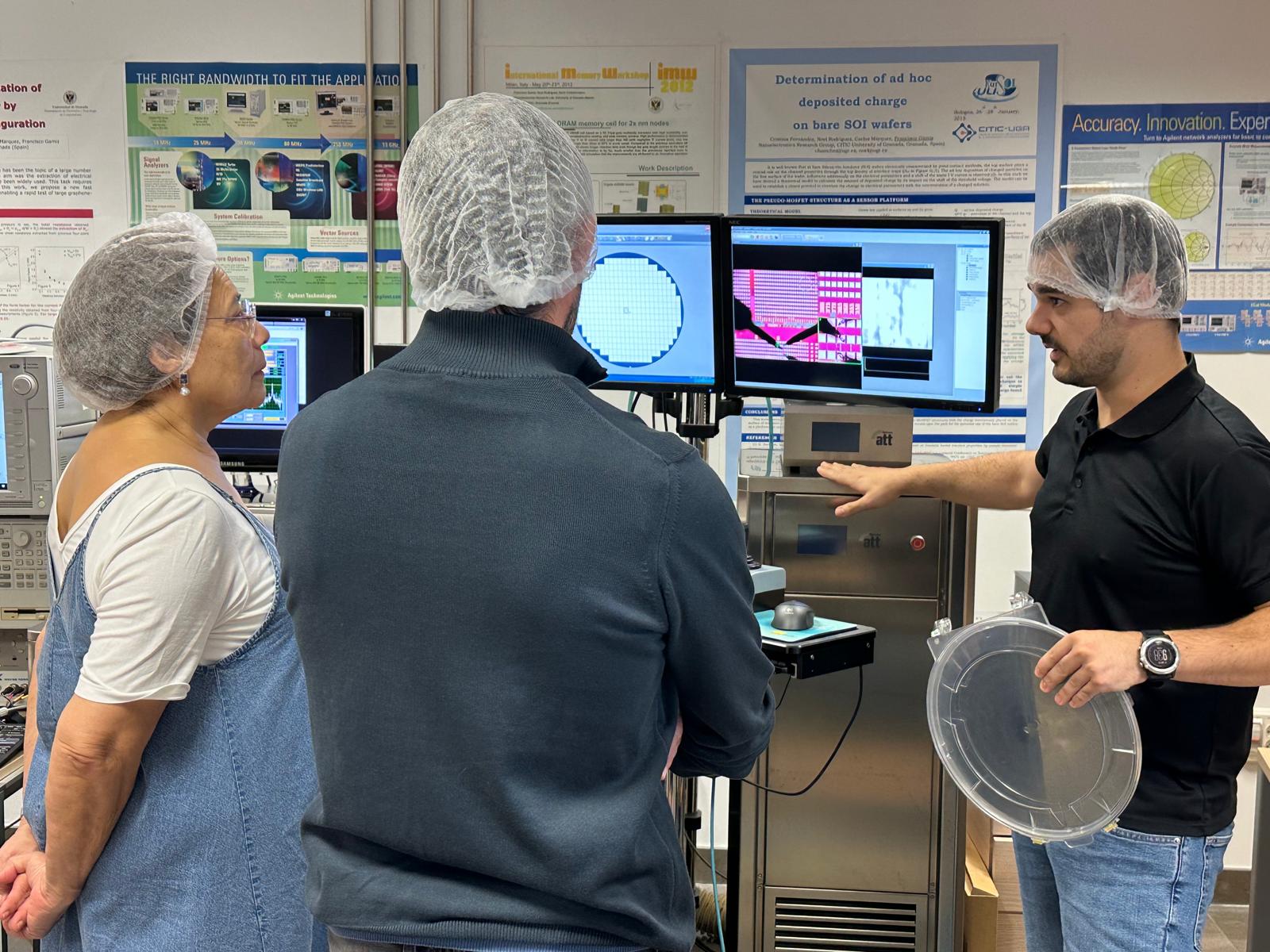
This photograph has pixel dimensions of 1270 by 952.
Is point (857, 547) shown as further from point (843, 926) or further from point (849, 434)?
point (843, 926)

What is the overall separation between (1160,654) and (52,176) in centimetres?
303

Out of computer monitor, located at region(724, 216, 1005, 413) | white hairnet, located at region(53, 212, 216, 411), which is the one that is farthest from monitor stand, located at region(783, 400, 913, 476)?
white hairnet, located at region(53, 212, 216, 411)

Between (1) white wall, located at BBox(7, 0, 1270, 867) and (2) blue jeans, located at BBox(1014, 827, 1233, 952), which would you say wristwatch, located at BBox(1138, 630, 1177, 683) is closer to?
(2) blue jeans, located at BBox(1014, 827, 1233, 952)

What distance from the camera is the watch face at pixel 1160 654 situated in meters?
1.42

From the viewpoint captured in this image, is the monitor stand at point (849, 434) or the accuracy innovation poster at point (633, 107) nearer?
the monitor stand at point (849, 434)

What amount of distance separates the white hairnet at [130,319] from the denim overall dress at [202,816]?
169mm

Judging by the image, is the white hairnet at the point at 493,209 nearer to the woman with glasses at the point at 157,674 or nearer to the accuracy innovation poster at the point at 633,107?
the woman with glasses at the point at 157,674

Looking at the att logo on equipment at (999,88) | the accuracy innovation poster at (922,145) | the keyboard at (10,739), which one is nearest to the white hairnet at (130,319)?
the keyboard at (10,739)

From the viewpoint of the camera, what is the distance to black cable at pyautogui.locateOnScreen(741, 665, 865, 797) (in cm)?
230

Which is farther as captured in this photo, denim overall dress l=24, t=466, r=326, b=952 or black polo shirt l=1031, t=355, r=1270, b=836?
black polo shirt l=1031, t=355, r=1270, b=836

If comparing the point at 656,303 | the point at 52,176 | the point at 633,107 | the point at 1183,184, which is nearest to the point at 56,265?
the point at 52,176

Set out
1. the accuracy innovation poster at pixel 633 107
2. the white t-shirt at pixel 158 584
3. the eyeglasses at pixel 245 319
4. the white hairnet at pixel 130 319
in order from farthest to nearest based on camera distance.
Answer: the accuracy innovation poster at pixel 633 107 < the eyeglasses at pixel 245 319 < the white hairnet at pixel 130 319 < the white t-shirt at pixel 158 584

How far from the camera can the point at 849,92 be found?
9.56 ft

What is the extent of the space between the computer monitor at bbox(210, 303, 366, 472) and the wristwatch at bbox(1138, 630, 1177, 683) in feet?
5.71
